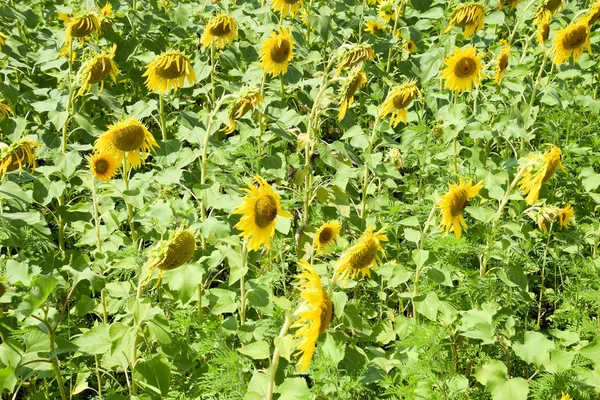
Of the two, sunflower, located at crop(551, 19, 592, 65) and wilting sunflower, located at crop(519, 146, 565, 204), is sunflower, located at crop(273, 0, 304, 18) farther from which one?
wilting sunflower, located at crop(519, 146, 565, 204)

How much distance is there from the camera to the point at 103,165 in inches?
103

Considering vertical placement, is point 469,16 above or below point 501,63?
above

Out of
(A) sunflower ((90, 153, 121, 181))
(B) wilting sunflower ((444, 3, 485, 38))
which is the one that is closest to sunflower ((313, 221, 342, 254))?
(A) sunflower ((90, 153, 121, 181))

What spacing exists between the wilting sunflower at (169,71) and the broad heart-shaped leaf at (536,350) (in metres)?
1.75

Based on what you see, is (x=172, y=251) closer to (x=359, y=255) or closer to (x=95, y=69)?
(x=359, y=255)

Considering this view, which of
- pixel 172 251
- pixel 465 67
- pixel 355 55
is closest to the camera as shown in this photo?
pixel 172 251

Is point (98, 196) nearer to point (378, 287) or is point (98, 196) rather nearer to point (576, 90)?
point (378, 287)

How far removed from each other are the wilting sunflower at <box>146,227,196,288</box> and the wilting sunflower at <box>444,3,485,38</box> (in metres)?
2.37

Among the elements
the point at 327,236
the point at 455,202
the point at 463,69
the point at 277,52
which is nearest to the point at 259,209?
the point at 327,236

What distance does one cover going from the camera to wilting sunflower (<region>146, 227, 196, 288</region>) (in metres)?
1.80

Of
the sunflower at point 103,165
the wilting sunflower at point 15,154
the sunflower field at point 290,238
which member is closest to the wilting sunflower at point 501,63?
the sunflower field at point 290,238

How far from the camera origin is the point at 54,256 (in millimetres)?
2701

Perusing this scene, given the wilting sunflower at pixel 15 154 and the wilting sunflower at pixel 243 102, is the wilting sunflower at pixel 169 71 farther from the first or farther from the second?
the wilting sunflower at pixel 15 154

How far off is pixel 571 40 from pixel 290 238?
192cm
